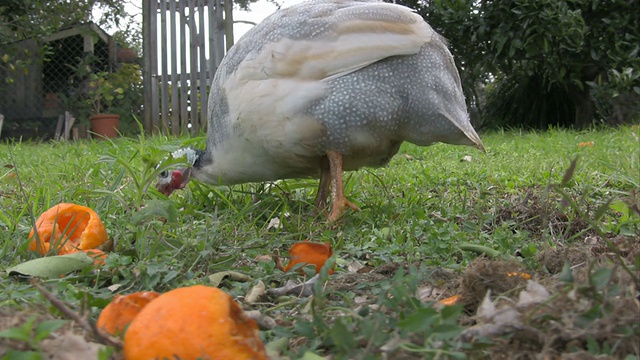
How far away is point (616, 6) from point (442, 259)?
5.83 metres

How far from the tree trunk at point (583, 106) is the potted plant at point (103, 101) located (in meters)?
6.24

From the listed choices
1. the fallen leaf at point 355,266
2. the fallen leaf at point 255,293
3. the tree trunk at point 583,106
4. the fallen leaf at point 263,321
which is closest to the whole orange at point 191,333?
the fallen leaf at point 263,321

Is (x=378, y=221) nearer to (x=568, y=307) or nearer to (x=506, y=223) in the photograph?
(x=506, y=223)

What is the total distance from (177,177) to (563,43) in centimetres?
496

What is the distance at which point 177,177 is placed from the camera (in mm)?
3516

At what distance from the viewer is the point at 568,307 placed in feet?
3.90

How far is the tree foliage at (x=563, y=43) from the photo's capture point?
6566 millimetres

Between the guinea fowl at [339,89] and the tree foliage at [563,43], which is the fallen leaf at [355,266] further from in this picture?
the tree foliage at [563,43]

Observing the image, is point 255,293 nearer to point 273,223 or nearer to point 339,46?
point 273,223

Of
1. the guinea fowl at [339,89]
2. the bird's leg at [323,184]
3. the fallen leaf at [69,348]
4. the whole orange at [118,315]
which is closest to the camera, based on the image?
the fallen leaf at [69,348]

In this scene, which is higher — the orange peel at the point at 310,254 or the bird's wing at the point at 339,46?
the bird's wing at the point at 339,46

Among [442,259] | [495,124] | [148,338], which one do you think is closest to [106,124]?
[495,124]

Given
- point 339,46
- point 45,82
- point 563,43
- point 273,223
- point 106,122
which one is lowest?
point 106,122

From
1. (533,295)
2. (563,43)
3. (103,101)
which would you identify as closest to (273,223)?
(533,295)
